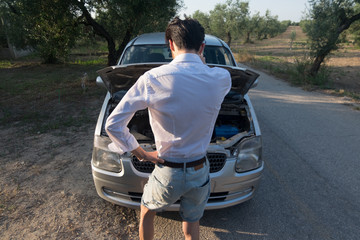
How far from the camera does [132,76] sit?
11.3 ft

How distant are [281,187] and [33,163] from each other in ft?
12.7

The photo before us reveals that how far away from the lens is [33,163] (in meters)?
4.02

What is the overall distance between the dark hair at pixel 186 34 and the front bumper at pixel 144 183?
147cm

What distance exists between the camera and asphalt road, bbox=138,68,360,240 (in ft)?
9.09

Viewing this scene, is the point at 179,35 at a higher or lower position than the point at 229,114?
higher

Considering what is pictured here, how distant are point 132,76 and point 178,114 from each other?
7.28ft

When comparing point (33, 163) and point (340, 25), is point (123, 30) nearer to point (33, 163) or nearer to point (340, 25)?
point (33, 163)

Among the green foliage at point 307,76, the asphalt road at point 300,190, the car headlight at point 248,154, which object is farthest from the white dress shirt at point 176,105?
the green foliage at point 307,76

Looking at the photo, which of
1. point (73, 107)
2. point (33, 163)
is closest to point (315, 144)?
point (33, 163)

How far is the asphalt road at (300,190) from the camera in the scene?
2.77m

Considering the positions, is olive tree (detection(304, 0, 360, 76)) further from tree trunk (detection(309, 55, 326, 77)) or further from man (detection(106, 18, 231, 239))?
man (detection(106, 18, 231, 239))

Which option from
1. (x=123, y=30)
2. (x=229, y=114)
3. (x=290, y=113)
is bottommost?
(x=290, y=113)

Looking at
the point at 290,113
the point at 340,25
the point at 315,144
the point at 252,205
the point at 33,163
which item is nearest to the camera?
the point at 252,205

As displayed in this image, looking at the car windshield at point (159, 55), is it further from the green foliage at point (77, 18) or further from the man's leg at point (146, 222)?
the green foliage at point (77, 18)
